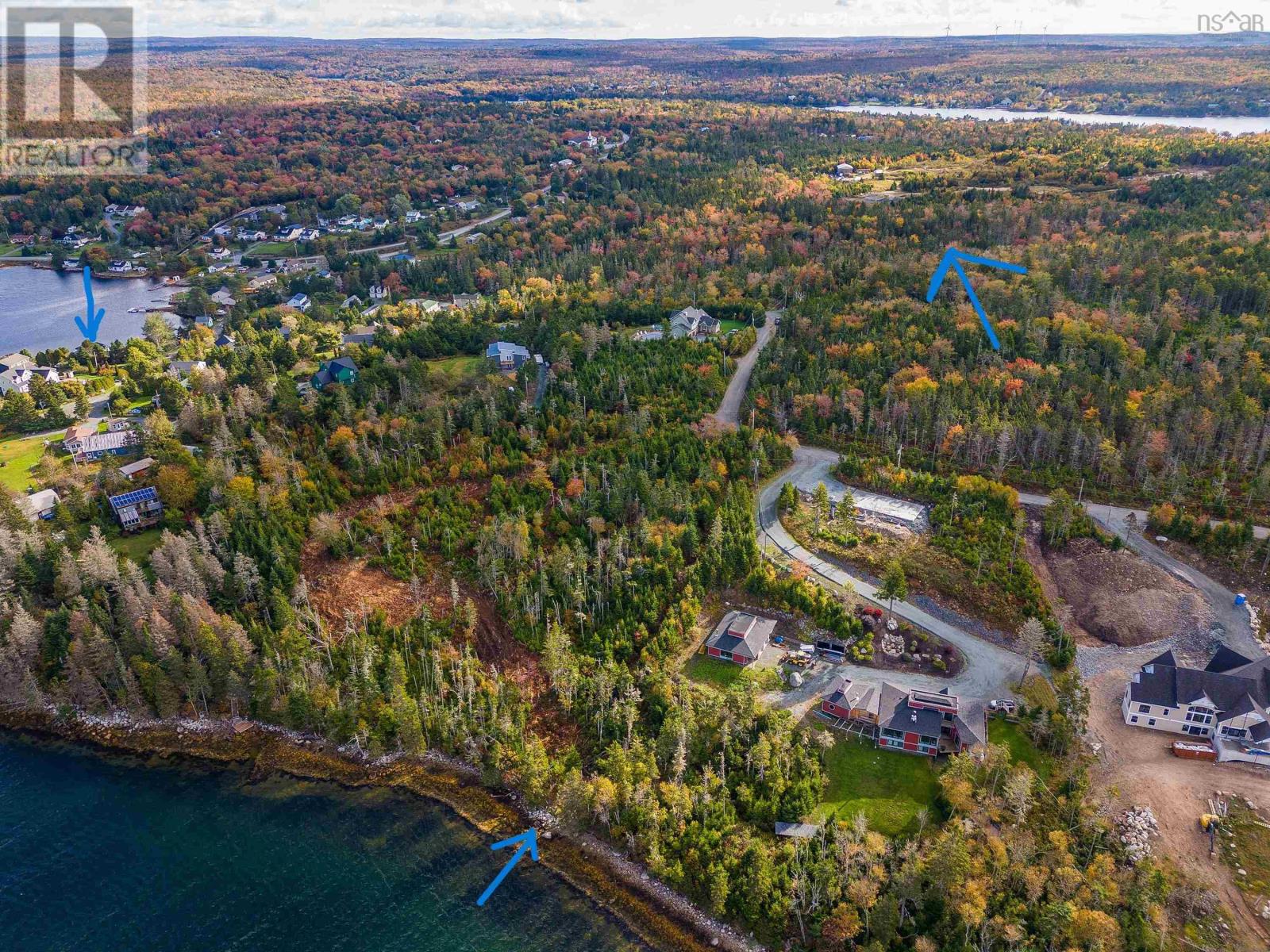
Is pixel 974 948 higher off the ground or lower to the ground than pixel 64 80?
lower

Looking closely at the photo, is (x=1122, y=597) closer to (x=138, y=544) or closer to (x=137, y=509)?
(x=138, y=544)

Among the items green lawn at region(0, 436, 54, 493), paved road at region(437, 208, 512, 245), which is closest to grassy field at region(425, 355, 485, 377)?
green lawn at region(0, 436, 54, 493)

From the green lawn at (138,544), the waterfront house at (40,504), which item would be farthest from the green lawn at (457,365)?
the waterfront house at (40,504)

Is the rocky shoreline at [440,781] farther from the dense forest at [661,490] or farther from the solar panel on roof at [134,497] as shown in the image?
the solar panel on roof at [134,497]

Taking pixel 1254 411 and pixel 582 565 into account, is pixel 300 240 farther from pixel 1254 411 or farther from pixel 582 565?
pixel 1254 411

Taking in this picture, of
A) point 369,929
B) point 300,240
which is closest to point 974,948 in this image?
point 369,929
